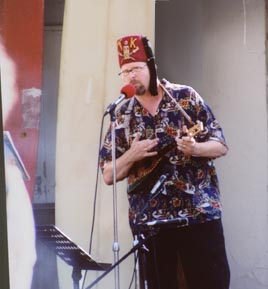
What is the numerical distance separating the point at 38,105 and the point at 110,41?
0.57 meters

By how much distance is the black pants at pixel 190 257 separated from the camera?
11.0 feet

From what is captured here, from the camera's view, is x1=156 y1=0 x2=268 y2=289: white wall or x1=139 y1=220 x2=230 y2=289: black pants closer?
x1=139 y1=220 x2=230 y2=289: black pants

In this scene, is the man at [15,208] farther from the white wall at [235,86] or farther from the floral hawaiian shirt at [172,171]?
the white wall at [235,86]

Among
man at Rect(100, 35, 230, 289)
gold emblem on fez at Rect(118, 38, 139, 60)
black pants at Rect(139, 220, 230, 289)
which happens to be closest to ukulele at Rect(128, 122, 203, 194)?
man at Rect(100, 35, 230, 289)

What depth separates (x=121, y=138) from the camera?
11.7ft

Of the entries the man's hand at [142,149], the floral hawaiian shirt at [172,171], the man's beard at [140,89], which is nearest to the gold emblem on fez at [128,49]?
the man's beard at [140,89]

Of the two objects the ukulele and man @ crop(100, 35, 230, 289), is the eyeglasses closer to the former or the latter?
man @ crop(100, 35, 230, 289)

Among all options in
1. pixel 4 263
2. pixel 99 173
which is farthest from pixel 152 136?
pixel 4 263

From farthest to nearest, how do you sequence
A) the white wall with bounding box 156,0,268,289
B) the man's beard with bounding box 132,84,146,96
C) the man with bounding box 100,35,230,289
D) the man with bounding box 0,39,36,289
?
the white wall with bounding box 156,0,268,289
the man with bounding box 0,39,36,289
the man's beard with bounding box 132,84,146,96
the man with bounding box 100,35,230,289

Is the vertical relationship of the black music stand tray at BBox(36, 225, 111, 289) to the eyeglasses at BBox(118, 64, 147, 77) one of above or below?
below

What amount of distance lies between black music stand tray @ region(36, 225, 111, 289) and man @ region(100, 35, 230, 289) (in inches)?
12.1

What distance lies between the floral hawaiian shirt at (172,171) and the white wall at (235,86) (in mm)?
645

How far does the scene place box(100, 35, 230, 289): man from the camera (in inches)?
132

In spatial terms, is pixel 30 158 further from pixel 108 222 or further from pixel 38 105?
pixel 108 222
